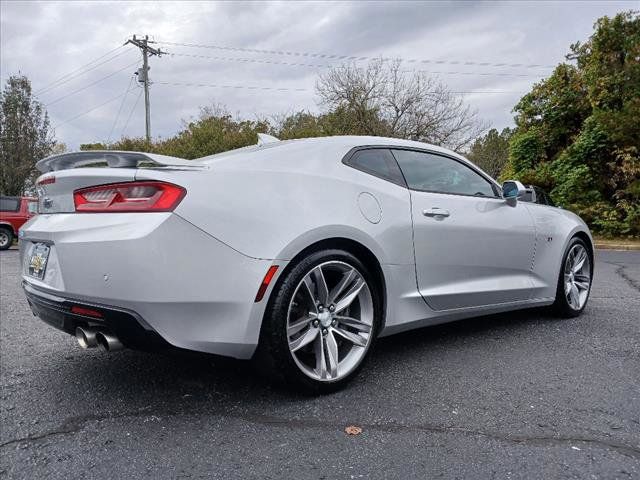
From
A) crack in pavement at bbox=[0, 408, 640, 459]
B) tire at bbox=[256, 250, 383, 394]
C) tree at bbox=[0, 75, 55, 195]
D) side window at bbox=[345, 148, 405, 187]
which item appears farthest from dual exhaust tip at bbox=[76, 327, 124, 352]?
tree at bbox=[0, 75, 55, 195]

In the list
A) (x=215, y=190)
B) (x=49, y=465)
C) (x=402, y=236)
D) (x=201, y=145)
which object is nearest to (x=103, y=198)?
(x=215, y=190)

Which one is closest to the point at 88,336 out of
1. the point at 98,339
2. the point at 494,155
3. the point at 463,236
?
the point at 98,339

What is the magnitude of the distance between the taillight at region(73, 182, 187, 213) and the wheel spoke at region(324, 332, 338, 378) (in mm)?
1048

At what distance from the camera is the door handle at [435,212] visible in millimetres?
3250

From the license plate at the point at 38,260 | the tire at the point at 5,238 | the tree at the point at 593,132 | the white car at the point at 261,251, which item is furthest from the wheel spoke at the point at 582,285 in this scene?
the tire at the point at 5,238

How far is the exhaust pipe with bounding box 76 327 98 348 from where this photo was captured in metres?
2.47

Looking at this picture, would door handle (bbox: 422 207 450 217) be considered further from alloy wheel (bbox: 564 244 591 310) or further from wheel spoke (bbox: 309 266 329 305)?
alloy wheel (bbox: 564 244 591 310)

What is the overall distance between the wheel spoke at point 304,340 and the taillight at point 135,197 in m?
0.88

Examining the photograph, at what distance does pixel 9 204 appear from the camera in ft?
56.9

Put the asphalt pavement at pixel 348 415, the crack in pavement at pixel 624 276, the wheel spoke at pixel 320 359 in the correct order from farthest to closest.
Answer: the crack in pavement at pixel 624 276, the wheel spoke at pixel 320 359, the asphalt pavement at pixel 348 415

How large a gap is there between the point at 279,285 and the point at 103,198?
900mm

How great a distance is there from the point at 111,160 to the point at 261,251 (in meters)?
0.86

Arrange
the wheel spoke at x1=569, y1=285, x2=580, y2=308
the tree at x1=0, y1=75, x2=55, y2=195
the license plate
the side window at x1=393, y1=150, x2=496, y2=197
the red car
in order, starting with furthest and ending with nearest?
1. the tree at x1=0, y1=75, x2=55, y2=195
2. the red car
3. the wheel spoke at x1=569, y1=285, x2=580, y2=308
4. the side window at x1=393, y1=150, x2=496, y2=197
5. the license plate

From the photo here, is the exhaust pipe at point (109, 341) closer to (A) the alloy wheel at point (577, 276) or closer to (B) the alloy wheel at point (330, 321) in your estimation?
(B) the alloy wheel at point (330, 321)
